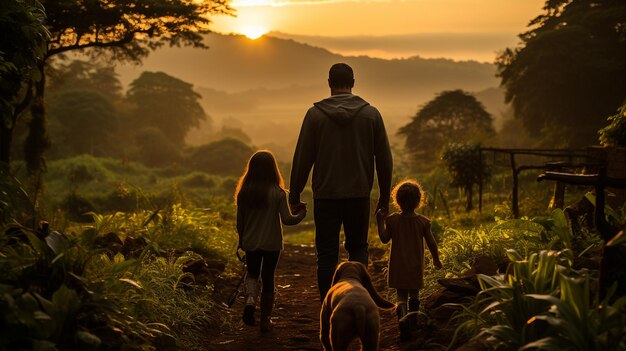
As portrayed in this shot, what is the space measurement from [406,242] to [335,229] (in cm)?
65

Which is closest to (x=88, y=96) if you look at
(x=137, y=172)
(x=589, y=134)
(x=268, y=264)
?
(x=137, y=172)

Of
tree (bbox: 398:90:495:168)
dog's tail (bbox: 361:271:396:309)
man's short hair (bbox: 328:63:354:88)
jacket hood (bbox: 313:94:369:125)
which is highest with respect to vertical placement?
tree (bbox: 398:90:495:168)

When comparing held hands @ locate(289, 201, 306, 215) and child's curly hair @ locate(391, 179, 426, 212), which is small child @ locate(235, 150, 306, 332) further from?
child's curly hair @ locate(391, 179, 426, 212)

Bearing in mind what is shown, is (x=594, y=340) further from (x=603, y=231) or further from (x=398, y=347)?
(x=398, y=347)

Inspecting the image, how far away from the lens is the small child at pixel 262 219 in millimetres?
6059

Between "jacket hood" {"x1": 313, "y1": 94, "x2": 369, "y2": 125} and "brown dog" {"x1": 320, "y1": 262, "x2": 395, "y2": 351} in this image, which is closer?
"brown dog" {"x1": 320, "y1": 262, "x2": 395, "y2": 351}

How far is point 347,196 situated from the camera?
5.45 metres

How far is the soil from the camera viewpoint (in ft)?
18.7

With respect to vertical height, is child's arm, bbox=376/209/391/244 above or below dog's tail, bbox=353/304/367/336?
above

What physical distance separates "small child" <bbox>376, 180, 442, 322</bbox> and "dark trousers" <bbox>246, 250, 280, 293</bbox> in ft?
3.96

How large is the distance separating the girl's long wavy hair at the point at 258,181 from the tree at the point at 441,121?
4310cm

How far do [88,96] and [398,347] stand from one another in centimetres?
5436

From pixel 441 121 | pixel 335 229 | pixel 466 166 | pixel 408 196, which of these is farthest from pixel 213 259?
pixel 441 121

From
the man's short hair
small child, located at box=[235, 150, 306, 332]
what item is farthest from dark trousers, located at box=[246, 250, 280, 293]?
the man's short hair
